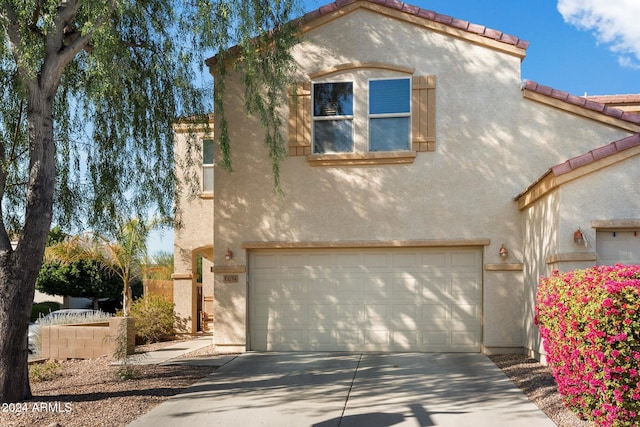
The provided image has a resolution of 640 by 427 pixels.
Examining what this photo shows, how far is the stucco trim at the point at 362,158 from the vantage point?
12.3 meters

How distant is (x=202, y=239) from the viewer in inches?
643

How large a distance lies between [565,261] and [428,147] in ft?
12.4

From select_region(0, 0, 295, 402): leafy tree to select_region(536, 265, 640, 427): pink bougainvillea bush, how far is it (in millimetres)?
6643

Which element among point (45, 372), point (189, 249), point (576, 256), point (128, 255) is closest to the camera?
point (576, 256)

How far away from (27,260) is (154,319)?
7.68 meters

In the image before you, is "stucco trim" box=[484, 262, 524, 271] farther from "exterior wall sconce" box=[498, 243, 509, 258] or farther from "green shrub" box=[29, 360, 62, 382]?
"green shrub" box=[29, 360, 62, 382]

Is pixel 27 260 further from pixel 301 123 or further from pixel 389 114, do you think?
pixel 389 114

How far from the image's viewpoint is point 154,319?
51.6ft

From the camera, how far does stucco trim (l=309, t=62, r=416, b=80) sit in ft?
40.7

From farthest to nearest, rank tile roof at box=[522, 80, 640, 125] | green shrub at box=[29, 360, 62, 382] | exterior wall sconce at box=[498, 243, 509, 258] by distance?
exterior wall sconce at box=[498, 243, 509, 258] < tile roof at box=[522, 80, 640, 125] < green shrub at box=[29, 360, 62, 382]

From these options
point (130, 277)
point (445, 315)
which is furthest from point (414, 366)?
point (130, 277)

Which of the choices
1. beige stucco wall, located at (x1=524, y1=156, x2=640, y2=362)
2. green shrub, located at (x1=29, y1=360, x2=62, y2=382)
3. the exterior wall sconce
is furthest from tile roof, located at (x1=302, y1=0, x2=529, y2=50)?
green shrub, located at (x1=29, y1=360, x2=62, y2=382)

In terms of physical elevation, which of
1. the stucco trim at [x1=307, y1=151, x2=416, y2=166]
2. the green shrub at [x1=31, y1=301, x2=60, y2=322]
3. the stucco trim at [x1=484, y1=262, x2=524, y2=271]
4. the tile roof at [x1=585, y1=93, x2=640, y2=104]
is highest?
the tile roof at [x1=585, y1=93, x2=640, y2=104]

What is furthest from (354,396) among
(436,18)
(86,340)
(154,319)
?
(154,319)
